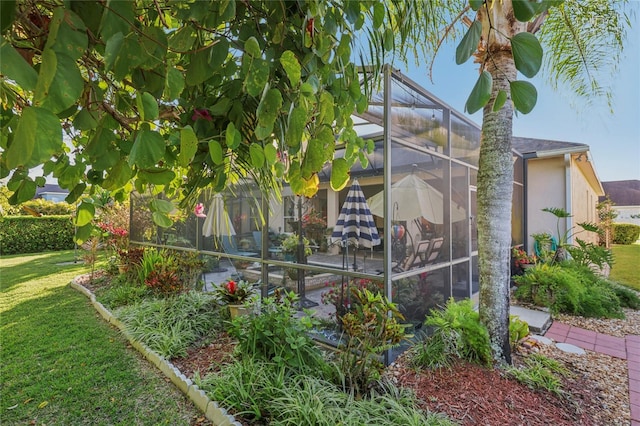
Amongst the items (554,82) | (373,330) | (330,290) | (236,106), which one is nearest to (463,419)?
(373,330)

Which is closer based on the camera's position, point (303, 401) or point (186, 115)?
point (186, 115)

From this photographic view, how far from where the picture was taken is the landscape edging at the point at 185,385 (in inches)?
98.0

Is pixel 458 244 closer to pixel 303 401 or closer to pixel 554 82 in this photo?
pixel 554 82

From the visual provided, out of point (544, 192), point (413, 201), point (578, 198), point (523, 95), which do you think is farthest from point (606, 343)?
point (578, 198)

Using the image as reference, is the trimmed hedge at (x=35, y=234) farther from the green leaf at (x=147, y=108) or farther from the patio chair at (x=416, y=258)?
the green leaf at (x=147, y=108)

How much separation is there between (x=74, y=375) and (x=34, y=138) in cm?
401

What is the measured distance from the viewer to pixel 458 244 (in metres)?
4.93

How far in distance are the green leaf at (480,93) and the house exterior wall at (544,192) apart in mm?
9358

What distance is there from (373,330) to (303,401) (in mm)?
890

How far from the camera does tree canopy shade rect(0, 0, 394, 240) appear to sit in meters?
0.57

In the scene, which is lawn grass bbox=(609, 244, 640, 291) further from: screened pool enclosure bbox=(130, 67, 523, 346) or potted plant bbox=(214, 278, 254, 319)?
potted plant bbox=(214, 278, 254, 319)

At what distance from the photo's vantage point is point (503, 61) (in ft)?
10.4

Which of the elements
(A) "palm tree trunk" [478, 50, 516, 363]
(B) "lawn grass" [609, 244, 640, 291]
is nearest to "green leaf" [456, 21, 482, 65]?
(A) "palm tree trunk" [478, 50, 516, 363]

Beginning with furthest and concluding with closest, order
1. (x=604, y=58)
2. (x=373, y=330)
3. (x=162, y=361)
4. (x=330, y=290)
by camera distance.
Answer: (x=604, y=58) < (x=330, y=290) < (x=162, y=361) < (x=373, y=330)
